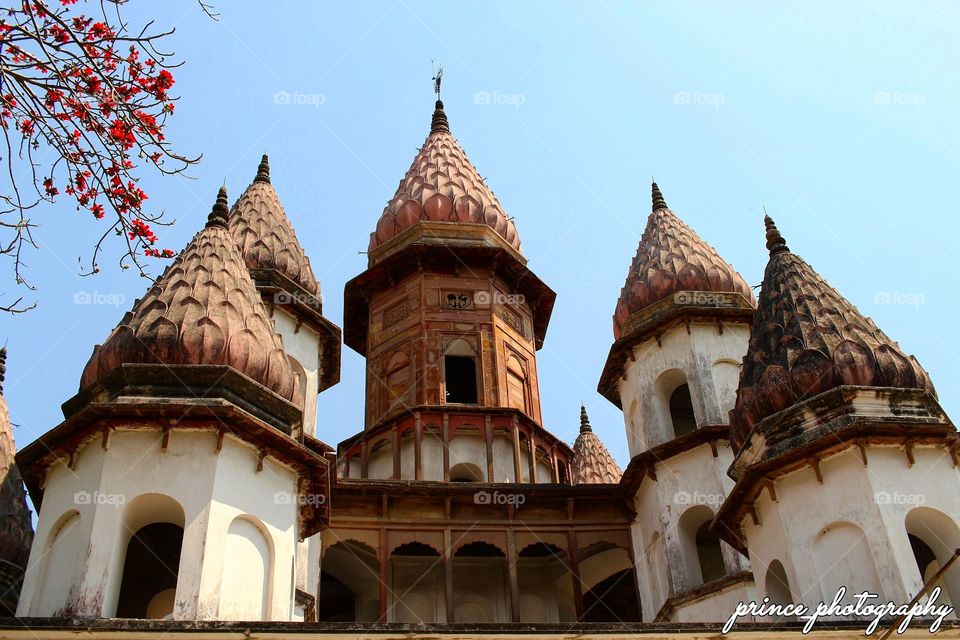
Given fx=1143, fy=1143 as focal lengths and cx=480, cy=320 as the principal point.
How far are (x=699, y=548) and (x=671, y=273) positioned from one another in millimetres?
6289

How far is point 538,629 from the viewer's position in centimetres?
1306

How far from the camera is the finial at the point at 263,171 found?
1206 inches

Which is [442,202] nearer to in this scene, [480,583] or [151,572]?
[480,583]

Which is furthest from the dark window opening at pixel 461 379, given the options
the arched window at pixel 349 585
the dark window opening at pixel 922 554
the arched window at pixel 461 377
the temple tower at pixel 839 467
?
the dark window opening at pixel 922 554

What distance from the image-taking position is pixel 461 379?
2792 cm

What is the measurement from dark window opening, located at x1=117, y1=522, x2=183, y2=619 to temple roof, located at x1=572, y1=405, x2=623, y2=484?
55.4 ft

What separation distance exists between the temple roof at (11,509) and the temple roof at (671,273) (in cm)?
1298

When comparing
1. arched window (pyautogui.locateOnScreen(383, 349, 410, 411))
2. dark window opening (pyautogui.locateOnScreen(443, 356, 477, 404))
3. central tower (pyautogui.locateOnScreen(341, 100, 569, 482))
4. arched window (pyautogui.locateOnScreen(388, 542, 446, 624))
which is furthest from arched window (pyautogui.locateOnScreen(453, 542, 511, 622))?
dark window opening (pyautogui.locateOnScreen(443, 356, 477, 404))

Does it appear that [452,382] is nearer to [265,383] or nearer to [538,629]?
[265,383]

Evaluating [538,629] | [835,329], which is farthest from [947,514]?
[538,629]

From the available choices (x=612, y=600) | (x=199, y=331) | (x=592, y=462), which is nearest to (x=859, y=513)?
(x=199, y=331)

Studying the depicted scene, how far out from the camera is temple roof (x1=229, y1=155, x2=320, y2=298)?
26484 mm

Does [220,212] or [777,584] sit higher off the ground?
[220,212]

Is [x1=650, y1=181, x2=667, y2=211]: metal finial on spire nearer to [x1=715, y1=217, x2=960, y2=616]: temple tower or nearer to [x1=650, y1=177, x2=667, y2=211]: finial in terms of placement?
[x1=650, y1=177, x2=667, y2=211]: finial
